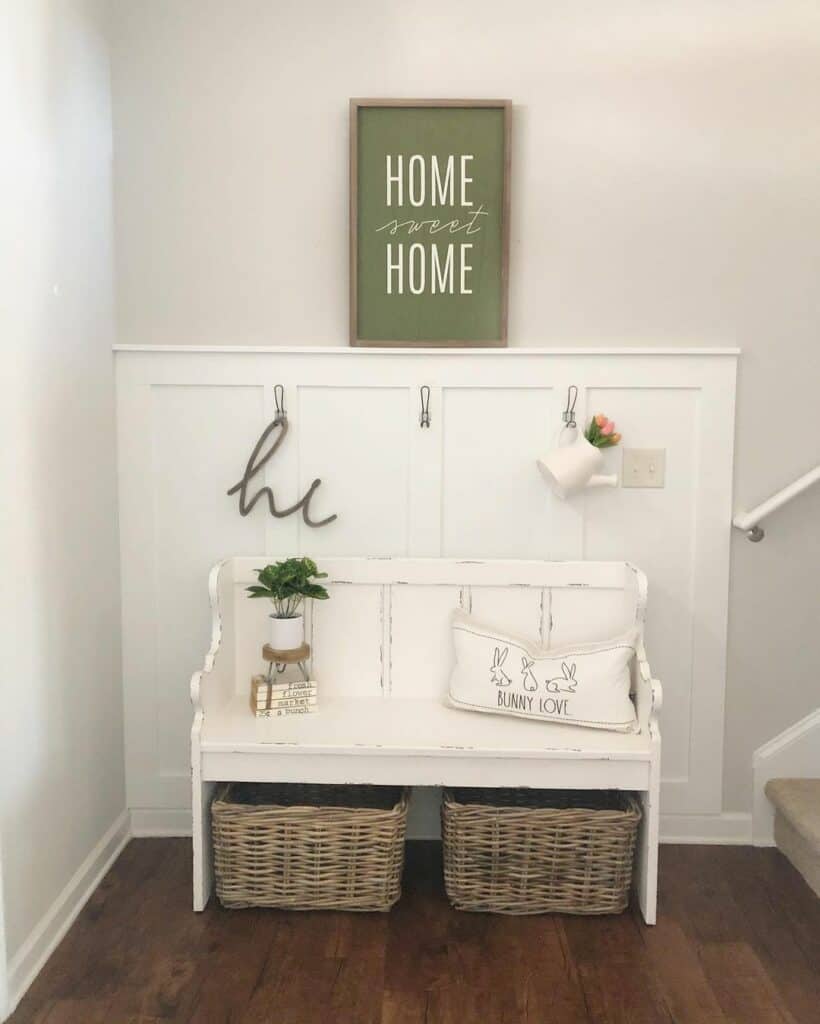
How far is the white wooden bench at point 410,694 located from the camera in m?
2.25

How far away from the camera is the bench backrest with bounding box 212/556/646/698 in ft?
8.50

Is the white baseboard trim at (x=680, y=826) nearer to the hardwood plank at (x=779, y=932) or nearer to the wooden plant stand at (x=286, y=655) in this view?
the hardwood plank at (x=779, y=932)

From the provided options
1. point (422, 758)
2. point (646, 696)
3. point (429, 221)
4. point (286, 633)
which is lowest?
point (422, 758)

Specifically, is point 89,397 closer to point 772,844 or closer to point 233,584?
point 233,584

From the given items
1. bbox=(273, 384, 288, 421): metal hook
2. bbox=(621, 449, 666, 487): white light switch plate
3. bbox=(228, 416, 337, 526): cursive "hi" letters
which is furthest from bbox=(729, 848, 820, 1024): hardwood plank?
bbox=(273, 384, 288, 421): metal hook

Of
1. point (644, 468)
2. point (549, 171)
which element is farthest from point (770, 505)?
point (549, 171)

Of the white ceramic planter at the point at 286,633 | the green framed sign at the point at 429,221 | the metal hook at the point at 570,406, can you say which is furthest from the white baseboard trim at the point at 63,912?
the metal hook at the point at 570,406

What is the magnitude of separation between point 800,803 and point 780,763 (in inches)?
6.4

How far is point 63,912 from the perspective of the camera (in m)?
2.24

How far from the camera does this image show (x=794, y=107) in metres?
2.54

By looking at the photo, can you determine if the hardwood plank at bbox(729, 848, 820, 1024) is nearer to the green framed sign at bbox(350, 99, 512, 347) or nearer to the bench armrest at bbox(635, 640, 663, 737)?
the bench armrest at bbox(635, 640, 663, 737)

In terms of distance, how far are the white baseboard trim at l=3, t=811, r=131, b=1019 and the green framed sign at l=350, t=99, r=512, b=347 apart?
4.64ft

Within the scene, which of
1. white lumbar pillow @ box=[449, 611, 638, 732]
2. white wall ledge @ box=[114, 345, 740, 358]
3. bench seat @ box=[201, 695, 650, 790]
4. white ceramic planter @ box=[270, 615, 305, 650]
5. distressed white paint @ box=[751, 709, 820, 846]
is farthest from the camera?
distressed white paint @ box=[751, 709, 820, 846]

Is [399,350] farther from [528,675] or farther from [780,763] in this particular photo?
[780,763]
